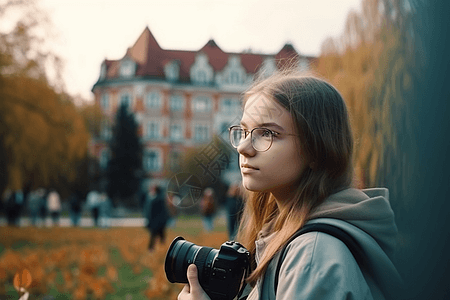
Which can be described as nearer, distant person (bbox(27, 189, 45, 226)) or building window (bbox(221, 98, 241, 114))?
building window (bbox(221, 98, 241, 114))

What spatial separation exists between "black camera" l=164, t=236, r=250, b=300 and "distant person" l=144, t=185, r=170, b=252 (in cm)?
639

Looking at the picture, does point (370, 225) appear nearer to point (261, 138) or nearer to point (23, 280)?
point (261, 138)

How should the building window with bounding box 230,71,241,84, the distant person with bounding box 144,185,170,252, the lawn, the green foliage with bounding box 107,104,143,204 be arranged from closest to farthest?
the building window with bounding box 230,71,241,84 → the lawn → the distant person with bounding box 144,185,170,252 → the green foliage with bounding box 107,104,143,204

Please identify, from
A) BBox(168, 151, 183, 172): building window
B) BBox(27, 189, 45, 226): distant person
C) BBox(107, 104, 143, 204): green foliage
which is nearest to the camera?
BBox(168, 151, 183, 172): building window

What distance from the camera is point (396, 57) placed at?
2.10 m

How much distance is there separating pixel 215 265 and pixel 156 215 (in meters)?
6.80

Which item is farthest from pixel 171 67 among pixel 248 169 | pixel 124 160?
pixel 124 160

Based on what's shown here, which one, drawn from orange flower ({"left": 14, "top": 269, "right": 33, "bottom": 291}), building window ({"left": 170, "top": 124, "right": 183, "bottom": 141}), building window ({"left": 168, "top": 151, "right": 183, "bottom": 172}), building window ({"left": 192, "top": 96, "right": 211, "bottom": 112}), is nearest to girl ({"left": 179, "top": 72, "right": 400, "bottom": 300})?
building window ({"left": 168, "top": 151, "right": 183, "bottom": 172})

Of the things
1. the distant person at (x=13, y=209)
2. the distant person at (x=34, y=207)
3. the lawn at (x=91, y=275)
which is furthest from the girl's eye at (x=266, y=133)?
the distant person at (x=34, y=207)

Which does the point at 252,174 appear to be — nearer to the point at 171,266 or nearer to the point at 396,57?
the point at 171,266

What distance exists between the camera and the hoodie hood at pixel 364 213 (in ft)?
3.45

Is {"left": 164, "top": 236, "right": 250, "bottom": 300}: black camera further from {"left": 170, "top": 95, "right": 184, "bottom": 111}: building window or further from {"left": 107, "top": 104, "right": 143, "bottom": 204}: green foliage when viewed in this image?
{"left": 107, "top": 104, "right": 143, "bottom": 204}: green foliage

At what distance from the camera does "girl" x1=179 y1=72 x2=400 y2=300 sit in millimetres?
1031

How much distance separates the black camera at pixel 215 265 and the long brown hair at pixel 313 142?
4 centimetres
